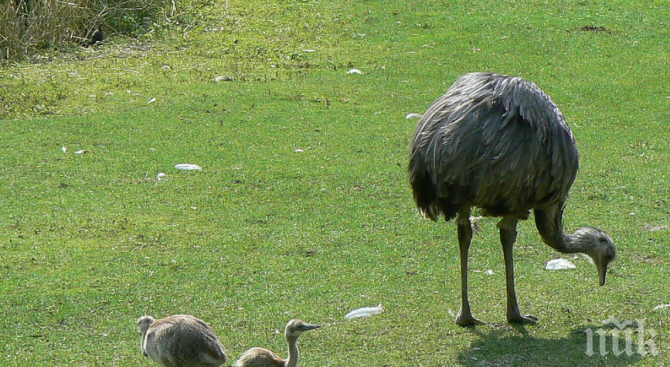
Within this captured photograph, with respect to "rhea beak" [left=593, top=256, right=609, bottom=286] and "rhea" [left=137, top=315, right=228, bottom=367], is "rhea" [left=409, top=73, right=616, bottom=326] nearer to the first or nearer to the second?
"rhea beak" [left=593, top=256, right=609, bottom=286]

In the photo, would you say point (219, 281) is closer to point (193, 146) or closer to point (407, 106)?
point (193, 146)

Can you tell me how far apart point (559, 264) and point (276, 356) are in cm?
294

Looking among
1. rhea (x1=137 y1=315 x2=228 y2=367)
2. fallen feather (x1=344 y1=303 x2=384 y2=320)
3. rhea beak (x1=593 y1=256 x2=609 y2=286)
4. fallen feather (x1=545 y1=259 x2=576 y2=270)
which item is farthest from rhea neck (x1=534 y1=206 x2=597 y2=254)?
rhea (x1=137 y1=315 x2=228 y2=367)

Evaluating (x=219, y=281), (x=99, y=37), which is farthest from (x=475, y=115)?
(x=99, y=37)

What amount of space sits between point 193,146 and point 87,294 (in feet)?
13.3

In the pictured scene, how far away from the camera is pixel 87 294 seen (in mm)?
7480

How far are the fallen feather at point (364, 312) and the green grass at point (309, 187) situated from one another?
8 cm

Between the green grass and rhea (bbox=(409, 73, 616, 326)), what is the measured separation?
0.73 m

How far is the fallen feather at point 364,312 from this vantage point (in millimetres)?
6973

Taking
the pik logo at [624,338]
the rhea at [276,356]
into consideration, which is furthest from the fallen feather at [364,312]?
the pik logo at [624,338]

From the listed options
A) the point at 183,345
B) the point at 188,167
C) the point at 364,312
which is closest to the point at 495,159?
the point at 364,312

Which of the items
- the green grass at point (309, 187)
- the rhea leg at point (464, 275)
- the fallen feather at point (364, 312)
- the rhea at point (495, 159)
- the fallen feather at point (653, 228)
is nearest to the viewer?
the rhea at point (495, 159)

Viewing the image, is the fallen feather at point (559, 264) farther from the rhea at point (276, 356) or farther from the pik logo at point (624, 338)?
the rhea at point (276, 356)

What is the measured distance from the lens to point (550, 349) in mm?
6363
